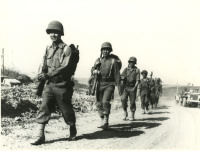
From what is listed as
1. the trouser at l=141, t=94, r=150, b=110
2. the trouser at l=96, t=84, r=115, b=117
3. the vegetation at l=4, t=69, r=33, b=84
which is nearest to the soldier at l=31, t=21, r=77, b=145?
the trouser at l=96, t=84, r=115, b=117

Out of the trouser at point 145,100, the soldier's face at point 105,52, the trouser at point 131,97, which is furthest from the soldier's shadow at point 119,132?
the trouser at point 145,100

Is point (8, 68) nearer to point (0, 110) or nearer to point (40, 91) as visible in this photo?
point (0, 110)

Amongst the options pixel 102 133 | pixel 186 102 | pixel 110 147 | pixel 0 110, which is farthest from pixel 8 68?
pixel 110 147

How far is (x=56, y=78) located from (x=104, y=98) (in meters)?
2.09

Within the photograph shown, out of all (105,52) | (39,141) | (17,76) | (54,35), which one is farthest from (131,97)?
(17,76)

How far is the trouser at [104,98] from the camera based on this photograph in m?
9.25

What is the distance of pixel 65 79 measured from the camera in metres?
7.60

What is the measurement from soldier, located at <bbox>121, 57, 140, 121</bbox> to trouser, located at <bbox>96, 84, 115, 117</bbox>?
2878mm

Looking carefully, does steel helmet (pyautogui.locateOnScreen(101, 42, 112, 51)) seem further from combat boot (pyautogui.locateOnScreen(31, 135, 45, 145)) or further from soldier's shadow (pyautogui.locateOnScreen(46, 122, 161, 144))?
combat boot (pyautogui.locateOnScreen(31, 135, 45, 145))

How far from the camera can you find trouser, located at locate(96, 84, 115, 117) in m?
9.25

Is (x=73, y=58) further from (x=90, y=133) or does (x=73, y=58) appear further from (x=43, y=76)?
(x=90, y=133)

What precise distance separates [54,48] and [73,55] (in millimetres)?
403

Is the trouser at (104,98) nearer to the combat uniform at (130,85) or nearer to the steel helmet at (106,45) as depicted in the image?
the steel helmet at (106,45)

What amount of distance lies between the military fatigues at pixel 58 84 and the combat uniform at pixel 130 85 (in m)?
4.97
